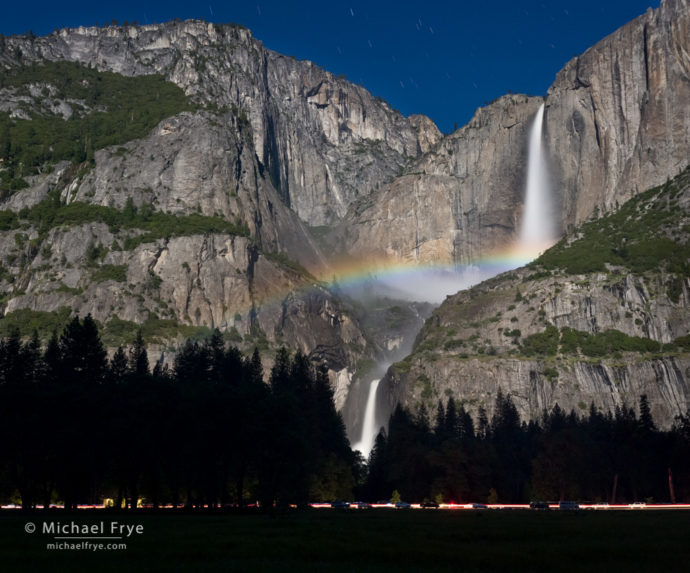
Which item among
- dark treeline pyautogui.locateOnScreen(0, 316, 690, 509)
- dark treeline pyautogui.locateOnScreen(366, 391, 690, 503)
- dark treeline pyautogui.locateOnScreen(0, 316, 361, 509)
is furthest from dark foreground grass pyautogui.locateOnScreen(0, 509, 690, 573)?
dark treeline pyautogui.locateOnScreen(366, 391, 690, 503)

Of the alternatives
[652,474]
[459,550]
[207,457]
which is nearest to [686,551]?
[459,550]

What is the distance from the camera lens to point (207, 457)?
3479 inches

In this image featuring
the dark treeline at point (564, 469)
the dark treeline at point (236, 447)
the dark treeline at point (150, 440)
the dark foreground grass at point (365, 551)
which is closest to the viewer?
the dark foreground grass at point (365, 551)

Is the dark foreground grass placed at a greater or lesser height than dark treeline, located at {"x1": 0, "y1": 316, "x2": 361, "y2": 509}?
lesser

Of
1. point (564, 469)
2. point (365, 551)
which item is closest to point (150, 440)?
point (365, 551)

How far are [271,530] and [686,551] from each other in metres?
26.6

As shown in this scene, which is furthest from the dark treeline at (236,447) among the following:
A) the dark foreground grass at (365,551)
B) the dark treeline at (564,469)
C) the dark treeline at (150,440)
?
the dark foreground grass at (365,551)

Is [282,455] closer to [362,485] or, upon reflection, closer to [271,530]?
[271,530]

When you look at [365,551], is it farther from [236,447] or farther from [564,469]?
[564,469]

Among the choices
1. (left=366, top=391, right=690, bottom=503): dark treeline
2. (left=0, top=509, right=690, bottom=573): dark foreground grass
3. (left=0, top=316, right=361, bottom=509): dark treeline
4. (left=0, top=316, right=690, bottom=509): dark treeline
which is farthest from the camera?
(left=366, top=391, right=690, bottom=503): dark treeline

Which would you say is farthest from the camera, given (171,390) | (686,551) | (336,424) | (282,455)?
(336,424)

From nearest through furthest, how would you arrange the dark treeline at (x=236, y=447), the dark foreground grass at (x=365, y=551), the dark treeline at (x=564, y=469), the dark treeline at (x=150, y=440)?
the dark foreground grass at (x=365, y=551), the dark treeline at (x=150, y=440), the dark treeline at (x=236, y=447), the dark treeline at (x=564, y=469)

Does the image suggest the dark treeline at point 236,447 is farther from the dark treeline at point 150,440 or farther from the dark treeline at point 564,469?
the dark treeline at point 564,469

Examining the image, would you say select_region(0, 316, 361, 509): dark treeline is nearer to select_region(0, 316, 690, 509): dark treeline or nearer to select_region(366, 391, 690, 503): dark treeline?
select_region(0, 316, 690, 509): dark treeline
